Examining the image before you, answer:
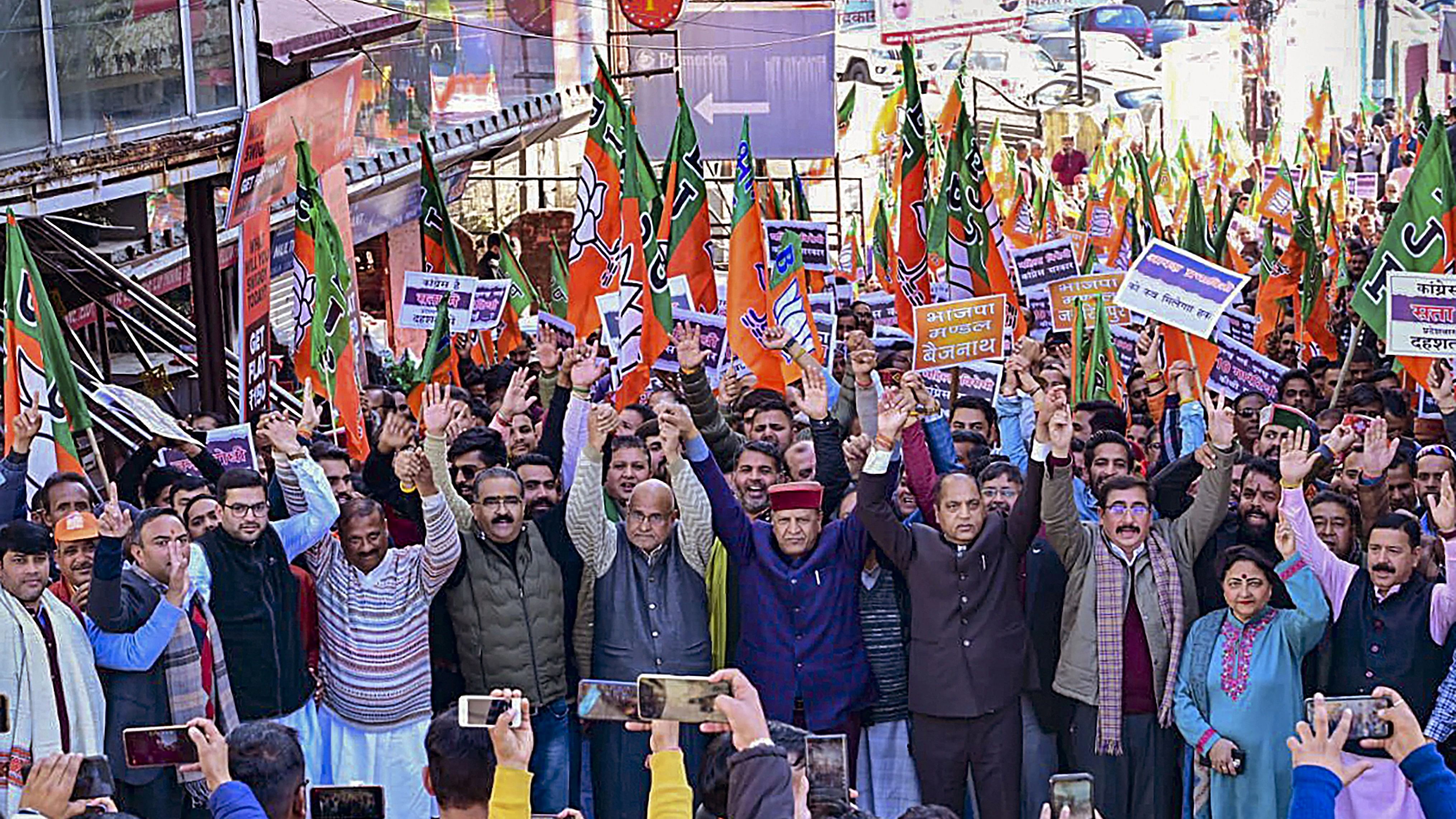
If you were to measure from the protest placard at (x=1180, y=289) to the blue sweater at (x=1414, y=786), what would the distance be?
599 centimetres

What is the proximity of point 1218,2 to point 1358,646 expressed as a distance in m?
48.1

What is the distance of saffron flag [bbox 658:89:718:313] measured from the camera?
11.6 m

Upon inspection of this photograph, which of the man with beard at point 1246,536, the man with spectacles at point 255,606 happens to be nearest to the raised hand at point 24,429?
the man with spectacles at point 255,606

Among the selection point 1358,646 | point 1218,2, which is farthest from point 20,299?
point 1218,2

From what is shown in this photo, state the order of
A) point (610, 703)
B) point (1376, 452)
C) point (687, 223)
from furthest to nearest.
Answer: point (687, 223) → point (1376, 452) → point (610, 703)

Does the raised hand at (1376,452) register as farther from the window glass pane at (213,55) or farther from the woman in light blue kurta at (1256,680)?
the window glass pane at (213,55)

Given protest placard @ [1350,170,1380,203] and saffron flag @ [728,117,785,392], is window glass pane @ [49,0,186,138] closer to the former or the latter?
saffron flag @ [728,117,785,392]

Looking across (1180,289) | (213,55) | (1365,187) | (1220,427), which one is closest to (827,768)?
(1220,427)

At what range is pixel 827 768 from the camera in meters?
4.25

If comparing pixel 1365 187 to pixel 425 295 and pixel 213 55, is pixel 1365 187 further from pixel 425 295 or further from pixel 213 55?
pixel 425 295

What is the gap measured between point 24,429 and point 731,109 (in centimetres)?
2014

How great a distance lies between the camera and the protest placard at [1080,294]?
482 inches

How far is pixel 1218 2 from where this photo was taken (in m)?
52.7

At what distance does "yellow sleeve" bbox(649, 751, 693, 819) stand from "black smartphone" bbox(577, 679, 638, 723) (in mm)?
105
